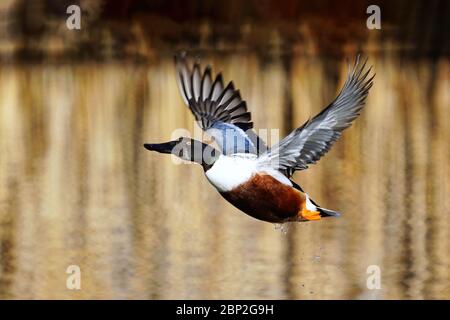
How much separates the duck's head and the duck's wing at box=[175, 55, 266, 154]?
0.85 ft

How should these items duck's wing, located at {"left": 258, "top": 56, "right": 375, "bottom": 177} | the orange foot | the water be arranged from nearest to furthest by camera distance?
duck's wing, located at {"left": 258, "top": 56, "right": 375, "bottom": 177}, the orange foot, the water

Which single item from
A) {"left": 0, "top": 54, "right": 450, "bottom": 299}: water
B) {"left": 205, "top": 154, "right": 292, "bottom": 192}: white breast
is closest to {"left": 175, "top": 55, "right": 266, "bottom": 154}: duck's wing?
{"left": 205, "top": 154, "right": 292, "bottom": 192}: white breast

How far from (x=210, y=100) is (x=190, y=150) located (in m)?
0.37

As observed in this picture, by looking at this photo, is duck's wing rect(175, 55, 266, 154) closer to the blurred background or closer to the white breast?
the white breast

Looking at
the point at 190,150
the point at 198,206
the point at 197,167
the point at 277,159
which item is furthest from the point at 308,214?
the point at 197,167

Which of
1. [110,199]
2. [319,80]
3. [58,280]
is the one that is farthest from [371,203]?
[319,80]

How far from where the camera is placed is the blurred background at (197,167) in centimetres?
430

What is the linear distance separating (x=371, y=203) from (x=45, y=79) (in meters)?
3.87

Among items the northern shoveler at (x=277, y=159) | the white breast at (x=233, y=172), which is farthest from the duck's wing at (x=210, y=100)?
the white breast at (x=233, y=172)

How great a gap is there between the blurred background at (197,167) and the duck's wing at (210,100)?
0.96 meters

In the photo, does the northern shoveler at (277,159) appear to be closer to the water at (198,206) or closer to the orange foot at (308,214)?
the orange foot at (308,214)

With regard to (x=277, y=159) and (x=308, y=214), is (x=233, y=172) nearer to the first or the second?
(x=277, y=159)

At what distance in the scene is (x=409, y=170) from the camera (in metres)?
5.54

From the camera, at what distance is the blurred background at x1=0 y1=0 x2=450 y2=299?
4.30 m
